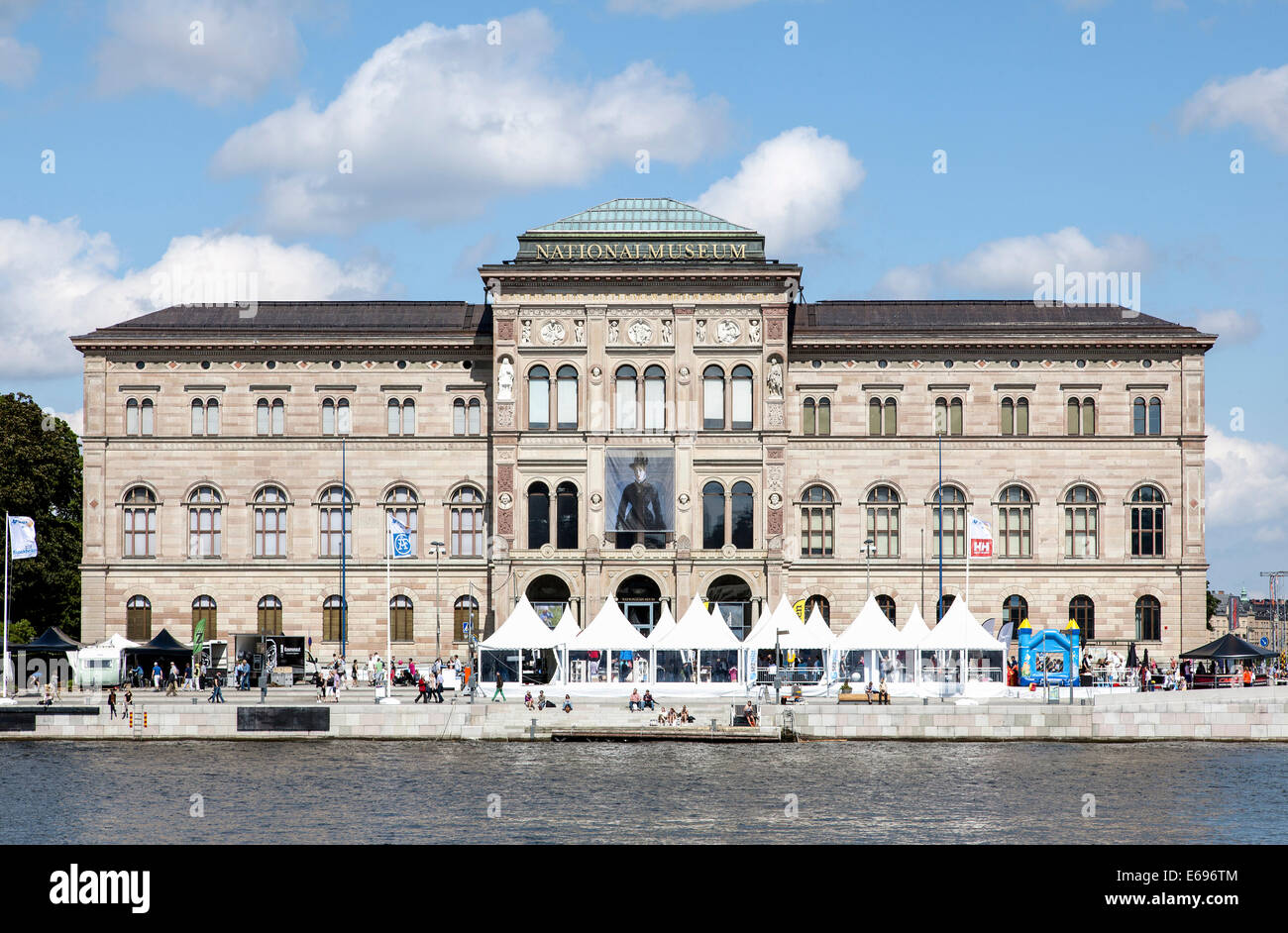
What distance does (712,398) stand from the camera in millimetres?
85438

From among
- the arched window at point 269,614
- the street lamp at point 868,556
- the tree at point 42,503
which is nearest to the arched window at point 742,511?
the street lamp at point 868,556

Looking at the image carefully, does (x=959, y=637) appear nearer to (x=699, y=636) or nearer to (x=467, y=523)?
(x=699, y=636)

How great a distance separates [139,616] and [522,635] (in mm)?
29311

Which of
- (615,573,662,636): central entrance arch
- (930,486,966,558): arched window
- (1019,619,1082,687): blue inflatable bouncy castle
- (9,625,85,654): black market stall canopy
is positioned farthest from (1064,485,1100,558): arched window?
(9,625,85,654): black market stall canopy

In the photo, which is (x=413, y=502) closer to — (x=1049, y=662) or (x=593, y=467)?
(x=593, y=467)

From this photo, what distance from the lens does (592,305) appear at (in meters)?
85.3

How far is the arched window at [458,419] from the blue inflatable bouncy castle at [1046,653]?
1258 inches

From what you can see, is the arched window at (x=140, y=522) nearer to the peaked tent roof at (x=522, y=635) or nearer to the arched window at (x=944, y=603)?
the peaked tent roof at (x=522, y=635)

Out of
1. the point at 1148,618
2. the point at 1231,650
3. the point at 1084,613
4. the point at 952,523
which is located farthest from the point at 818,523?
the point at 1231,650

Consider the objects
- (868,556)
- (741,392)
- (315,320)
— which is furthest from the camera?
(315,320)

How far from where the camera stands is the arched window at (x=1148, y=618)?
87.6 m

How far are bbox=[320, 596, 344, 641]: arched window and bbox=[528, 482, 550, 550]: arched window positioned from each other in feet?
38.0
